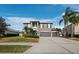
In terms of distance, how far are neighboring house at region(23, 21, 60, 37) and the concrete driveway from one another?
2.37 feet

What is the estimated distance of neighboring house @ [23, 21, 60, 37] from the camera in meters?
16.8

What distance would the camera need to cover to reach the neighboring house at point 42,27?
55.1 feet

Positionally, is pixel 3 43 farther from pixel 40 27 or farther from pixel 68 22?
pixel 68 22

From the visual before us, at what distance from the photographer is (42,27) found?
1725 cm

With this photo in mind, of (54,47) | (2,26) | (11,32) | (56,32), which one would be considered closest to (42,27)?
(56,32)

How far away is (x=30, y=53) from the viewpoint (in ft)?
47.2

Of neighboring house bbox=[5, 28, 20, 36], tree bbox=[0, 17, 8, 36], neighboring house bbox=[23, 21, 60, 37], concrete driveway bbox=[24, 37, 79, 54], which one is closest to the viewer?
concrete driveway bbox=[24, 37, 79, 54]

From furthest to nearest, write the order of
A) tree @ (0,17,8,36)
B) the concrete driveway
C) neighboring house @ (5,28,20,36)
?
neighboring house @ (5,28,20,36), tree @ (0,17,8,36), the concrete driveway

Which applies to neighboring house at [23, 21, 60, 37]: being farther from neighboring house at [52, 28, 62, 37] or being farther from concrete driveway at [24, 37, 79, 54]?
concrete driveway at [24, 37, 79, 54]

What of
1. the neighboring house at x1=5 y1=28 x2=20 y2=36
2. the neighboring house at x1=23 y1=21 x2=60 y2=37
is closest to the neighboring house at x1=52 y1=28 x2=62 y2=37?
the neighboring house at x1=23 y1=21 x2=60 y2=37
